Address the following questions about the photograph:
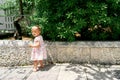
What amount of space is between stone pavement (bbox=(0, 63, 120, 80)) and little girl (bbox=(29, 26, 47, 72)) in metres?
0.29

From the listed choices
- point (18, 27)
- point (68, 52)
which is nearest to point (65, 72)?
point (68, 52)

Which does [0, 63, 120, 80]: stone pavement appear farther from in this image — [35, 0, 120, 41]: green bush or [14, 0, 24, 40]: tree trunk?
[14, 0, 24, 40]: tree trunk

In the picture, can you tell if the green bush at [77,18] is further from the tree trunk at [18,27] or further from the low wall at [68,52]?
the tree trunk at [18,27]

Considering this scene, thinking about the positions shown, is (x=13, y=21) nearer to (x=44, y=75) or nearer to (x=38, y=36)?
(x=38, y=36)

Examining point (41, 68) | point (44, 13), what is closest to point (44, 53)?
point (41, 68)

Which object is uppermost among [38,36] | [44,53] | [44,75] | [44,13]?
[44,13]

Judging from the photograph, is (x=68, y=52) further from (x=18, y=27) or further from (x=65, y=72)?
(x=18, y=27)

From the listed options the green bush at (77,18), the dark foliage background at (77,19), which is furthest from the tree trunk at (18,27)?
the green bush at (77,18)

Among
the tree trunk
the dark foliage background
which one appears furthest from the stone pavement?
the tree trunk

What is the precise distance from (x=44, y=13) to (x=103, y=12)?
1.48 metres

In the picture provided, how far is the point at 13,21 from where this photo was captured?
7023 mm

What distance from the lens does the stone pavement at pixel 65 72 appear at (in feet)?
17.8

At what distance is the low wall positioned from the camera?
609cm

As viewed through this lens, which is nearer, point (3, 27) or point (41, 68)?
point (41, 68)
